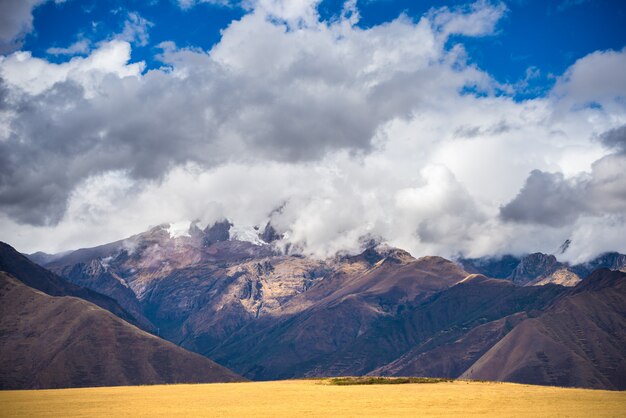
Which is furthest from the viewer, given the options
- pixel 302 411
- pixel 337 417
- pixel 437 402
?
pixel 437 402

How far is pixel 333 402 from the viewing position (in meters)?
127

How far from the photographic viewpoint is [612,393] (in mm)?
142125

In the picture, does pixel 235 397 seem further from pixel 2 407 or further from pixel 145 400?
pixel 2 407

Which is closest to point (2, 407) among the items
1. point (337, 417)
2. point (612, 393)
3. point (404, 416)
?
point (337, 417)

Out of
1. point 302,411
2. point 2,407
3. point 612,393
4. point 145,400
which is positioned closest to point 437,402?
point 302,411

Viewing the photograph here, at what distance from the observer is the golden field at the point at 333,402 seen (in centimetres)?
11188

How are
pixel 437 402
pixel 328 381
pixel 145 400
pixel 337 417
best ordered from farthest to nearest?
pixel 328 381 < pixel 145 400 < pixel 437 402 < pixel 337 417

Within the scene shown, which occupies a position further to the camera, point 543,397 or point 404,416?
point 543,397

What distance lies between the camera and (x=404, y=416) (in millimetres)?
105062

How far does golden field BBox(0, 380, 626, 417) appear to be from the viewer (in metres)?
112

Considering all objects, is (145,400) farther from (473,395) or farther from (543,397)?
(543,397)

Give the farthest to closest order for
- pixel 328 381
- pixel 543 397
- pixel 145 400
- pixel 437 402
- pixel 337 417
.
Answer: pixel 328 381, pixel 145 400, pixel 543 397, pixel 437 402, pixel 337 417

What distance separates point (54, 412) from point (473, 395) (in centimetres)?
7554

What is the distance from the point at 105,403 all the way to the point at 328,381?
6539 cm
